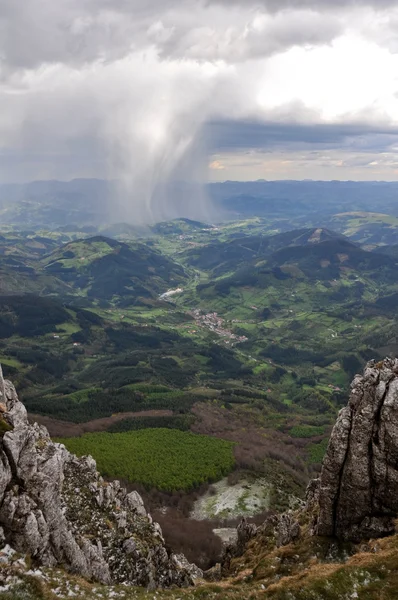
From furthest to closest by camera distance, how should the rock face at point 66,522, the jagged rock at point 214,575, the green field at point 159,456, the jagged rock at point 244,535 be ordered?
the green field at point 159,456 < the jagged rock at point 244,535 < the jagged rock at point 214,575 < the rock face at point 66,522

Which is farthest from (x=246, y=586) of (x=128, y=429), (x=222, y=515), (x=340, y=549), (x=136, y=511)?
(x=128, y=429)

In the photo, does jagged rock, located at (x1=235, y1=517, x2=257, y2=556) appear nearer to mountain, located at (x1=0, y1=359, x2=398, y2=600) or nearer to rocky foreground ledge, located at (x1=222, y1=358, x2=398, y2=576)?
mountain, located at (x1=0, y1=359, x2=398, y2=600)

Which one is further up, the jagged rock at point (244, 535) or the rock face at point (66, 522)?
the rock face at point (66, 522)

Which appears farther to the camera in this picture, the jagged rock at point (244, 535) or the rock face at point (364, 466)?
the jagged rock at point (244, 535)

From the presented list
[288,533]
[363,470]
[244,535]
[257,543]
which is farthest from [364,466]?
[244,535]

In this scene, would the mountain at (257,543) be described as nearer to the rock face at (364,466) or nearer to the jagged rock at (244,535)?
the rock face at (364,466)

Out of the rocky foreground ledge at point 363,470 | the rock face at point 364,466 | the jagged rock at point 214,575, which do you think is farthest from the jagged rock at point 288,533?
the jagged rock at point 214,575

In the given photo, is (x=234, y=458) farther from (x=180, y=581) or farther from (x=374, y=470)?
(x=374, y=470)
